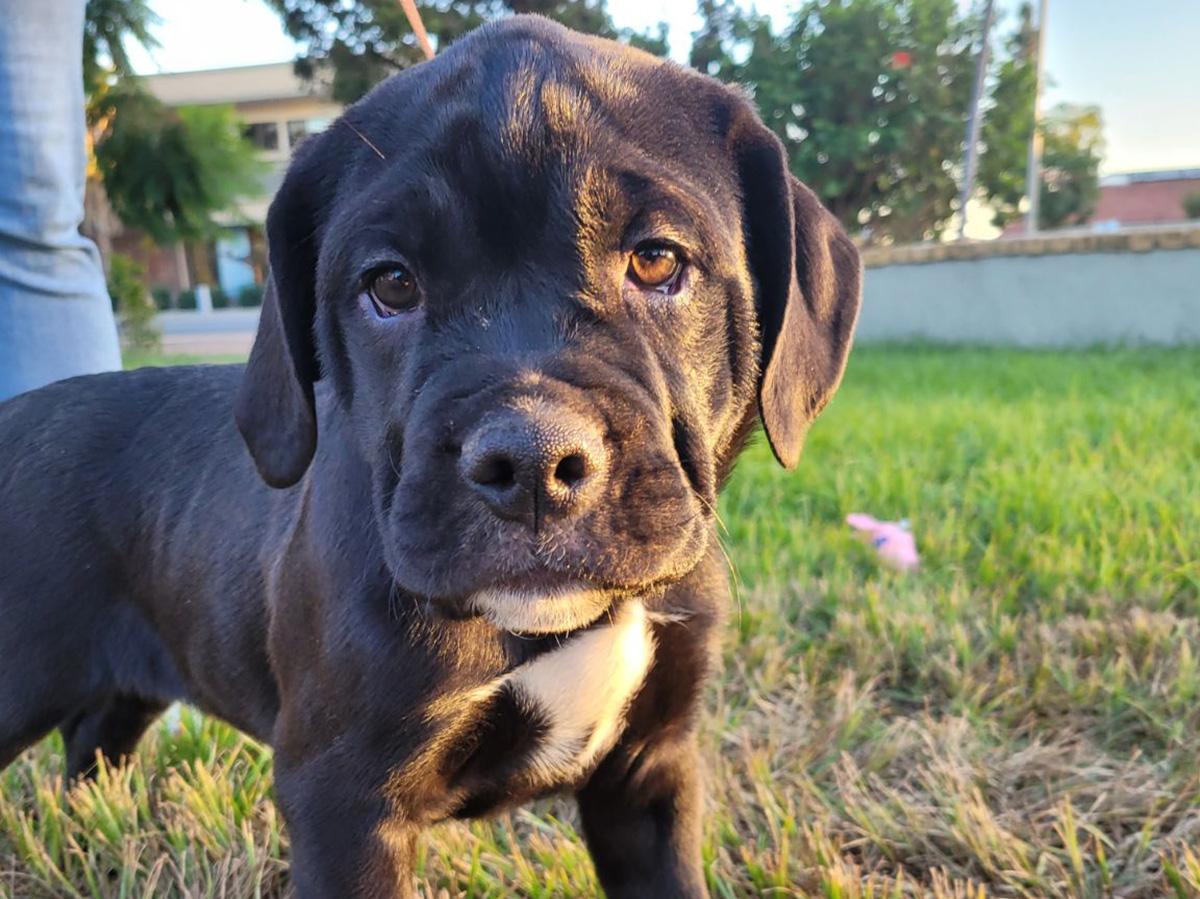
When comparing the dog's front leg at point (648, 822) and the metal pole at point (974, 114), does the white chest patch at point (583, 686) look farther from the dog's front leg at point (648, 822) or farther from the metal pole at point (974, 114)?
the metal pole at point (974, 114)

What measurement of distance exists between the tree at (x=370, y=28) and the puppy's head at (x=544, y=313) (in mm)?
7758

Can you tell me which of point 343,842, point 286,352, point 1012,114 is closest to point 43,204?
point 286,352

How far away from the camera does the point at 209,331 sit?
2377cm

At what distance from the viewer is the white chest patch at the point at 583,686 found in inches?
58.2

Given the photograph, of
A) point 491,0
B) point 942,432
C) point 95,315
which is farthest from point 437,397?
point 491,0

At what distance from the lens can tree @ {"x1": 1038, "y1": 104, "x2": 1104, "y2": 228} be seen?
23.0 meters

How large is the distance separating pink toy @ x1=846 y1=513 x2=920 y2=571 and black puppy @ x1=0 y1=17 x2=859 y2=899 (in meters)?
1.51

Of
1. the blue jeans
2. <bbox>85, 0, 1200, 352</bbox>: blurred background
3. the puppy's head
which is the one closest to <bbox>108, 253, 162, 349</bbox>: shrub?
<bbox>85, 0, 1200, 352</bbox>: blurred background

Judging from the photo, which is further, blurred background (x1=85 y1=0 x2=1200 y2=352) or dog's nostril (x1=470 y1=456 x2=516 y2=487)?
blurred background (x1=85 y1=0 x2=1200 y2=352)

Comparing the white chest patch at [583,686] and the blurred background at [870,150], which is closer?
the white chest patch at [583,686]

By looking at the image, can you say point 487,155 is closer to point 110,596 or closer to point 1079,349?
point 110,596

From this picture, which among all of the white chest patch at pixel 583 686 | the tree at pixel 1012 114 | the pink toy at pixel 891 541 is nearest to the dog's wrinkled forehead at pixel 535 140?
the white chest patch at pixel 583 686

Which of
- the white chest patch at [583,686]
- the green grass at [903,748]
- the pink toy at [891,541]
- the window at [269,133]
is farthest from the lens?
the window at [269,133]

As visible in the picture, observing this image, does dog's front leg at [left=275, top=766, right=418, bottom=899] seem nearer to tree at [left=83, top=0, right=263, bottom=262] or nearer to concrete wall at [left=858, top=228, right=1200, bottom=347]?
concrete wall at [left=858, top=228, right=1200, bottom=347]
